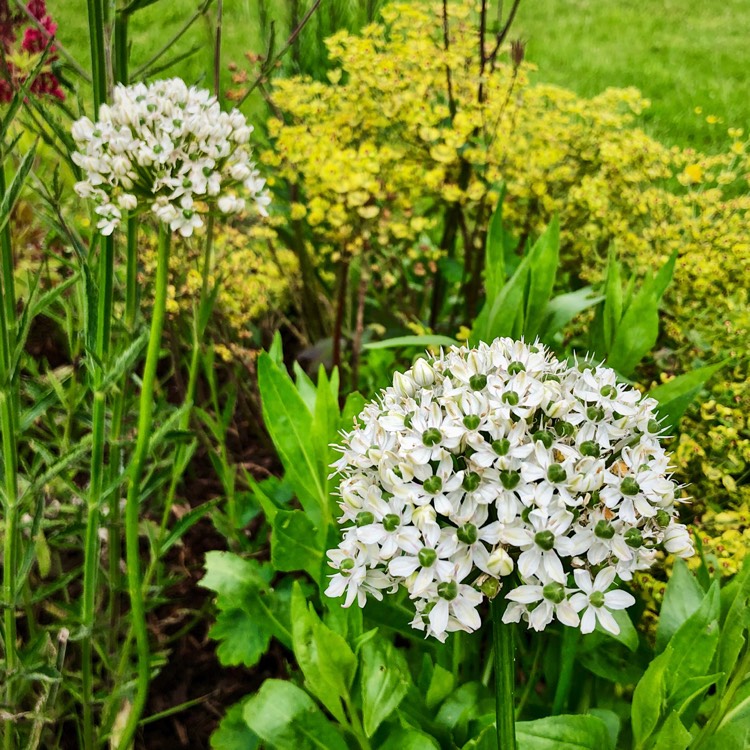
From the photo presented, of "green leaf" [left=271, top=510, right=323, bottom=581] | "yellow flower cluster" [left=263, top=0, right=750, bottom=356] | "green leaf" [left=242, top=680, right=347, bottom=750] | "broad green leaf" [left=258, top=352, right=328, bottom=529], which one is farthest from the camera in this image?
"yellow flower cluster" [left=263, top=0, right=750, bottom=356]

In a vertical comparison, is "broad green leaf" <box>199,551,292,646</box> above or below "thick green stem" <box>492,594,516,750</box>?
below

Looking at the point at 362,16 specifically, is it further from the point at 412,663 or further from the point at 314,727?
the point at 314,727

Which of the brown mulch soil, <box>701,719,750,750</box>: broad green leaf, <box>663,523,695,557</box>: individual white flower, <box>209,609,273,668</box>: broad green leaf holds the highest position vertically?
<box>663,523,695,557</box>: individual white flower

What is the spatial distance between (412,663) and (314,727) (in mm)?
402

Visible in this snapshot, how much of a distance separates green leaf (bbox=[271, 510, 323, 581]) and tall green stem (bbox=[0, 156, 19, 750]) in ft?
1.25

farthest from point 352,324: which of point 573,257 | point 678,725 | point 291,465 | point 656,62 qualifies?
point 656,62

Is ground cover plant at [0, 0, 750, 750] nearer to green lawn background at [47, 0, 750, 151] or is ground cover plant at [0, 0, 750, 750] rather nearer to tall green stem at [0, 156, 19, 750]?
tall green stem at [0, 156, 19, 750]

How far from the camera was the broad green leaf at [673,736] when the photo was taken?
0.89 meters

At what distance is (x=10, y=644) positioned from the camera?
1146mm

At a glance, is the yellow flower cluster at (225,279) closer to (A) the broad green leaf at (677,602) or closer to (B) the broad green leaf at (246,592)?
(B) the broad green leaf at (246,592)

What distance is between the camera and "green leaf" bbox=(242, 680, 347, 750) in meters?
1.07

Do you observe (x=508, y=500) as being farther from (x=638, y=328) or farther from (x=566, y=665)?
(x=638, y=328)

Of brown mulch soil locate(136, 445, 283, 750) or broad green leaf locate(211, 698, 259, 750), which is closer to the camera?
broad green leaf locate(211, 698, 259, 750)

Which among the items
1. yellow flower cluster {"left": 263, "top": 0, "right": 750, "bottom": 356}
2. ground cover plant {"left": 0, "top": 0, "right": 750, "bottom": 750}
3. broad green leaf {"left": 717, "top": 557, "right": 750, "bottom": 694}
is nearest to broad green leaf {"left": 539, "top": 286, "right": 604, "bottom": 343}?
ground cover plant {"left": 0, "top": 0, "right": 750, "bottom": 750}
